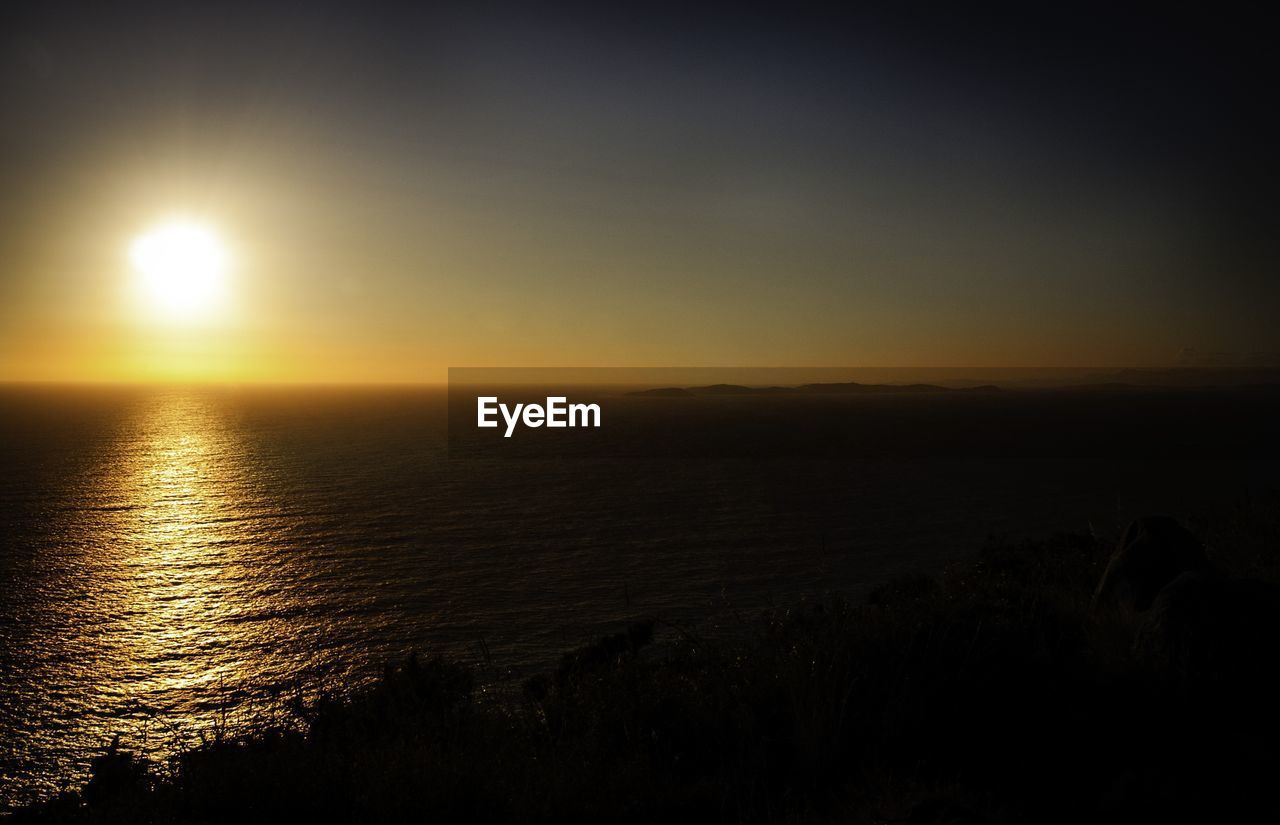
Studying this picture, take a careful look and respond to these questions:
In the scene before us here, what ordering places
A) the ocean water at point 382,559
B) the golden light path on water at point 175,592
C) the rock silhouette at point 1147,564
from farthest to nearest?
the golden light path on water at point 175,592
the ocean water at point 382,559
the rock silhouette at point 1147,564

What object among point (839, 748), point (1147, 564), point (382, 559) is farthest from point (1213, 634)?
point (382, 559)

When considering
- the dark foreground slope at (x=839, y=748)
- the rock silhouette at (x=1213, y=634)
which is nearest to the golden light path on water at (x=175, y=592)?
the dark foreground slope at (x=839, y=748)

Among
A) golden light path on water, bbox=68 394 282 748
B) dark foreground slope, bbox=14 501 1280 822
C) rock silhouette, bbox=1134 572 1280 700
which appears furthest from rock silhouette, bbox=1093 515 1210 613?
golden light path on water, bbox=68 394 282 748

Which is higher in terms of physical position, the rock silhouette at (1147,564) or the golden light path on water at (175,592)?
the rock silhouette at (1147,564)

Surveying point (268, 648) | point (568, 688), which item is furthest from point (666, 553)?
point (568, 688)

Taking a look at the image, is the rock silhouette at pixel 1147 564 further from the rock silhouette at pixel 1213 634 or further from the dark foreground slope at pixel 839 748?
the rock silhouette at pixel 1213 634

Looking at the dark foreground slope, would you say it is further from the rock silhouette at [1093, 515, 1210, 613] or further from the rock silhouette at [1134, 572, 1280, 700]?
the rock silhouette at [1093, 515, 1210, 613]
